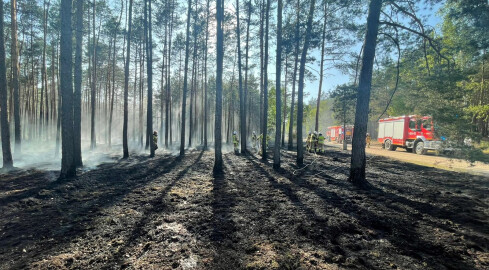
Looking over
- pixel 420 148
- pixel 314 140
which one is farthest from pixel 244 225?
pixel 420 148

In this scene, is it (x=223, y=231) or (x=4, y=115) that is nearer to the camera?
(x=223, y=231)

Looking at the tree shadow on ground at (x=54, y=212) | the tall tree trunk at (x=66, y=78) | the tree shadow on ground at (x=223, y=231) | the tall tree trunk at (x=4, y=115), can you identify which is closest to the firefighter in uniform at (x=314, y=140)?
the tree shadow on ground at (x=223, y=231)

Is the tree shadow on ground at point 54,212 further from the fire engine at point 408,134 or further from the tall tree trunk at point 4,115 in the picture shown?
the fire engine at point 408,134

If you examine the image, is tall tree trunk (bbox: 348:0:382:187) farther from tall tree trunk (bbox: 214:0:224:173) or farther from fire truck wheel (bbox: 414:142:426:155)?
fire truck wheel (bbox: 414:142:426:155)

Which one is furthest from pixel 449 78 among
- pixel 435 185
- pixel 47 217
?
pixel 47 217

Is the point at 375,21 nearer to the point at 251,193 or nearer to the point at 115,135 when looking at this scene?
the point at 251,193

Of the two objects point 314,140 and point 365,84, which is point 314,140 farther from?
point 365,84

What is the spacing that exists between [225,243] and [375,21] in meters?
7.73

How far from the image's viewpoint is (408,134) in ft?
59.6

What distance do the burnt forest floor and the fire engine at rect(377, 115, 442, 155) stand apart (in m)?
9.85

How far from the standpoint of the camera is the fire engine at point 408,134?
15.8m

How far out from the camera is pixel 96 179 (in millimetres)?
8203

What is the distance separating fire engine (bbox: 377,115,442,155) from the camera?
1582cm

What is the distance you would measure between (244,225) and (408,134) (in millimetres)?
19953
